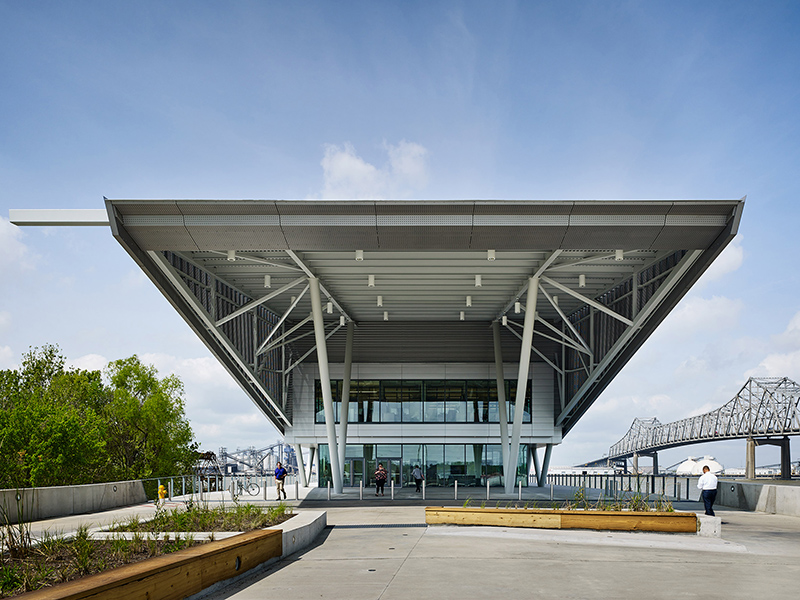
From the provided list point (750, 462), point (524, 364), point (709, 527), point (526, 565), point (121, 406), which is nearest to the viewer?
point (526, 565)

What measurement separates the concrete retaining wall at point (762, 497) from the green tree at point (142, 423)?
49574 millimetres

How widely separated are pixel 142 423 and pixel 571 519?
5447 centimetres

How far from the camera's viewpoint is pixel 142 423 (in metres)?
62.3

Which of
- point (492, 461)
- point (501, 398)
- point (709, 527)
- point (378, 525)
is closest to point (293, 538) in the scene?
point (378, 525)

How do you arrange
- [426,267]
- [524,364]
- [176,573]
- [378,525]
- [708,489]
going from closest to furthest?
[176,573] → [378,525] → [708,489] → [426,267] → [524,364]

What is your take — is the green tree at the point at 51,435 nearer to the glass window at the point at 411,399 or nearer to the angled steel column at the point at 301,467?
the angled steel column at the point at 301,467

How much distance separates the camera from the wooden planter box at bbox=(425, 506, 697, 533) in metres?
14.3

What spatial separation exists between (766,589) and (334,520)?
12.2 meters

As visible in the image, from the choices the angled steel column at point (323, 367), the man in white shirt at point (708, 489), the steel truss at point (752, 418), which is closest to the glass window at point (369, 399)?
the angled steel column at point (323, 367)

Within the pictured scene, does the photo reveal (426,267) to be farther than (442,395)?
No

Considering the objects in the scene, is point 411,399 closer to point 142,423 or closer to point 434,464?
point 434,464

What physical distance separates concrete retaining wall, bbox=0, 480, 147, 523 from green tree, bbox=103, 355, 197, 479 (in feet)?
130

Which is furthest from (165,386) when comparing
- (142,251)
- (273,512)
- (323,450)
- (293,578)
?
(293,578)

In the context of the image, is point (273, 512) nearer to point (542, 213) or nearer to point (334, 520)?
point (334, 520)
